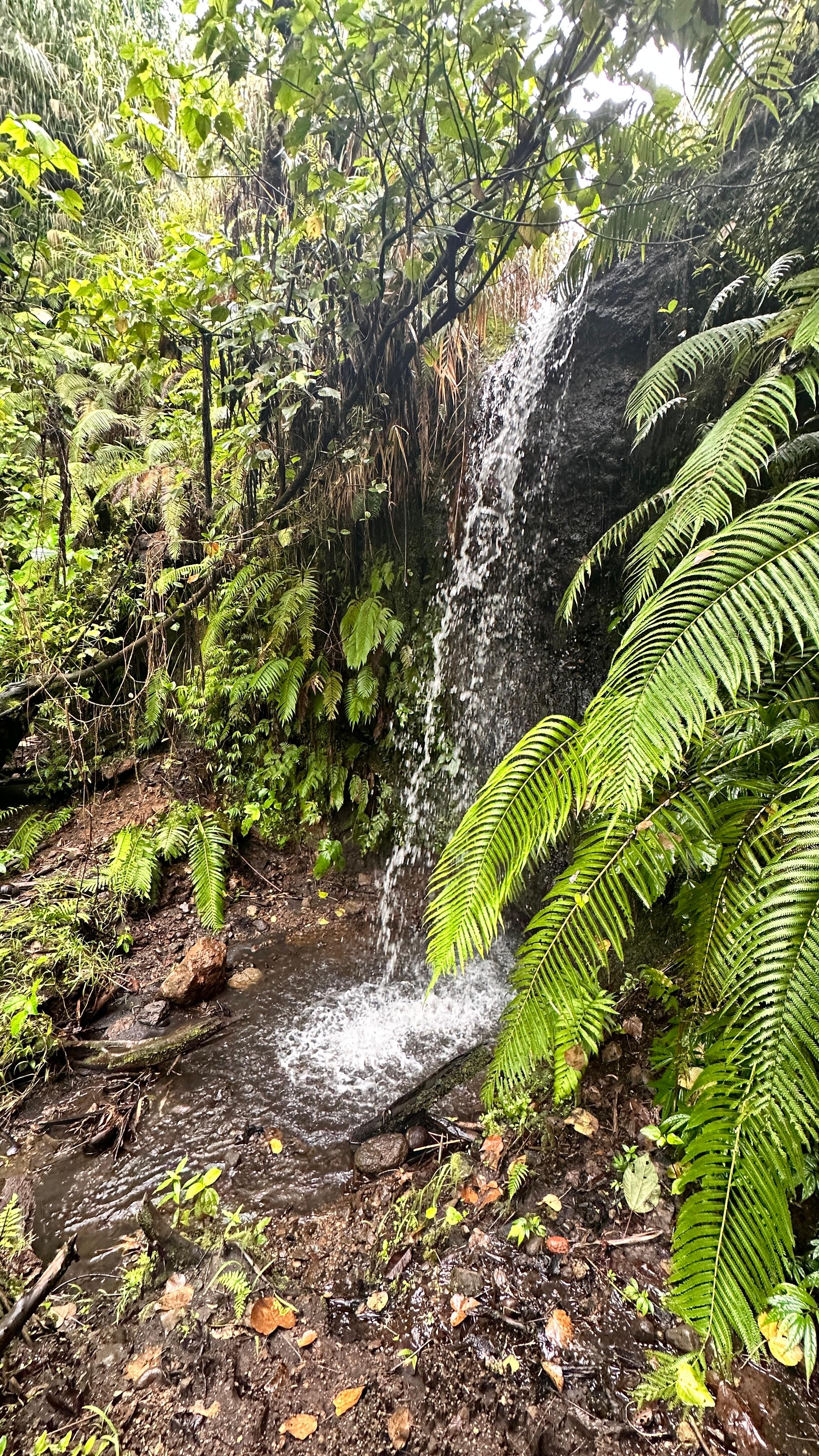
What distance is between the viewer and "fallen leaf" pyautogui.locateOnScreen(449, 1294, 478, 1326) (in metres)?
1.64

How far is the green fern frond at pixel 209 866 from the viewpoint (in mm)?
3820

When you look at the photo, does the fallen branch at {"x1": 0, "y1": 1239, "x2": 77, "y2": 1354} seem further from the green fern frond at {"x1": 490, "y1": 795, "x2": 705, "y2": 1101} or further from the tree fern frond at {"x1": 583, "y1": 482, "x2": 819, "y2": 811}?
the tree fern frond at {"x1": 583, "y1": 482, "x2": 819, "y2": 811}

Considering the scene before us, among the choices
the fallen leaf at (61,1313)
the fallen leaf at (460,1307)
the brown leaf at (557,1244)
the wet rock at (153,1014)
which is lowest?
the fallen leaf at (61,1313)

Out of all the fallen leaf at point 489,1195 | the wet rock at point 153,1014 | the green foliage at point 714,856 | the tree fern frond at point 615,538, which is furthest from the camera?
the wet rock at point 153,1014

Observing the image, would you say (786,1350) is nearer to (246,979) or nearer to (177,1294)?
(177,1294)

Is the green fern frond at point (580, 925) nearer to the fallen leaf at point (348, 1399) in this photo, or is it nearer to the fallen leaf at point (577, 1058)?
the fallen leaf at point (577, 1058)

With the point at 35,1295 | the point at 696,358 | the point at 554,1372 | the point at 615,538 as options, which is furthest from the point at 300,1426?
the point at 696,358

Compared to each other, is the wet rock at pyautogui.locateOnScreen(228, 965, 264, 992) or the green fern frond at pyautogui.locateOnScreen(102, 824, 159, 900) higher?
the green fern frond at pyautogui.locateOnScreen(102, 824, 159, 900)

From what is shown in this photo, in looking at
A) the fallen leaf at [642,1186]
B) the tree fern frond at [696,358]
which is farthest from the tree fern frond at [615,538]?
the fallen leaf at [642,1186]

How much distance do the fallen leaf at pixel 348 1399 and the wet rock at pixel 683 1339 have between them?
82 centimetres

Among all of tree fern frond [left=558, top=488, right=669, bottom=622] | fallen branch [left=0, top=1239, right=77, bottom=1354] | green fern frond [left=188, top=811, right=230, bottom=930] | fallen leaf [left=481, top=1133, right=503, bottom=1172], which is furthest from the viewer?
green fern frond [left=188, top=811, right=230, bottom=930]

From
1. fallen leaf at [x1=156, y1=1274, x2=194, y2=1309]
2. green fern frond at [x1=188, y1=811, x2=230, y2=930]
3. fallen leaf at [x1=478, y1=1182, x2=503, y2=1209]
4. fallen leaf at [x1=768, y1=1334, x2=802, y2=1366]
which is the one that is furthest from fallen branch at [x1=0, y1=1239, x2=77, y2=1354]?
fallen leaf at [x1=768, y1=1334, x2=802, y2=1366]

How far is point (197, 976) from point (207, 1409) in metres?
1.93

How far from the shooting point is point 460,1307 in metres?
1.67
